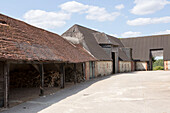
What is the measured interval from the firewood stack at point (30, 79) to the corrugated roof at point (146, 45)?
88.4ft

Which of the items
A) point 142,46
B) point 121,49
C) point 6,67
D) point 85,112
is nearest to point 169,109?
point 85,112

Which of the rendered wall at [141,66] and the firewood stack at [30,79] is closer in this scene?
the firewood stack at [30,79]

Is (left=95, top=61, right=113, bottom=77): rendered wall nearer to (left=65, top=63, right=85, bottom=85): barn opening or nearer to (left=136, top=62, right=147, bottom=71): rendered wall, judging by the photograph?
(left=65, top=63, right=85, bottom=85): barn opening

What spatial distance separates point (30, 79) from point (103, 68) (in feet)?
42.5

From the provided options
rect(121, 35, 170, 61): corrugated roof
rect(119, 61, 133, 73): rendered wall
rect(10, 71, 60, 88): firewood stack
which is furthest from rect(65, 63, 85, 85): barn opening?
rect(121, 35, 170, 61): corrugated roof

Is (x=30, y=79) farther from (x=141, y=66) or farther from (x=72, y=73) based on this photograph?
(x=141, y=66)

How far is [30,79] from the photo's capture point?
1570cm

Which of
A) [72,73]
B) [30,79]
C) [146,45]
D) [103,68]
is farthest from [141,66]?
[30,79]

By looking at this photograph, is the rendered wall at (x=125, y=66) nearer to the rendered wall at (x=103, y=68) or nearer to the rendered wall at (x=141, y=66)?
the rendered wall at (x=141, y=66)

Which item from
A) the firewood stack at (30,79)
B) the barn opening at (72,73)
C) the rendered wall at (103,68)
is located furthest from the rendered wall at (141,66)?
the firewood stack at (30,79)

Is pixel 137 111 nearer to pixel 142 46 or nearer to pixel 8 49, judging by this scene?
pixel 8 49

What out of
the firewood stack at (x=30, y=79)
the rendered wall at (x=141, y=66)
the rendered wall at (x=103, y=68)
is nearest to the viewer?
the firewood stack at (x=30, y=79)

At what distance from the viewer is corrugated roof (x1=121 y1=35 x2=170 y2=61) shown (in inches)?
1526

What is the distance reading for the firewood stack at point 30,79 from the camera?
1550cm
